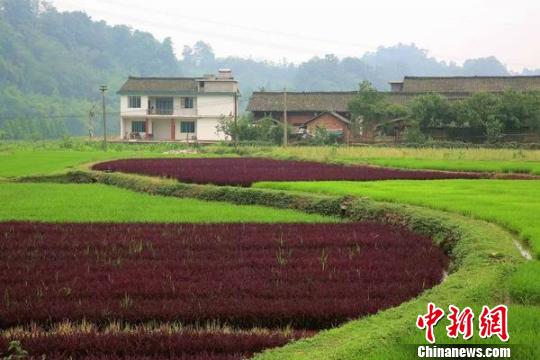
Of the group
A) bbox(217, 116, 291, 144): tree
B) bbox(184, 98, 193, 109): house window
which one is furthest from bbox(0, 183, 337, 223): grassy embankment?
bbox(184, 98, 193, 109): house window

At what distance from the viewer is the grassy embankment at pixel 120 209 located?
13.0 metres

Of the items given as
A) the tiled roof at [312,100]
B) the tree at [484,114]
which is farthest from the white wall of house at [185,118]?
the tree at [484,114]

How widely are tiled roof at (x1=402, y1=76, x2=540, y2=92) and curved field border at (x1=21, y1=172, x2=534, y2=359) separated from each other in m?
36.7

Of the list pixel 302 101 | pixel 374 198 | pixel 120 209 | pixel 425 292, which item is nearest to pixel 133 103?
pixel 302 101

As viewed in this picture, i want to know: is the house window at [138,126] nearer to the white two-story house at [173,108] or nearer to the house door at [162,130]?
the white two-story house at [173,108]

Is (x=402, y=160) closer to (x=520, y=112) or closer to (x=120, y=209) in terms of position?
(x=520, y=112)

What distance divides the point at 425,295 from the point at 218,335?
7.08 ft

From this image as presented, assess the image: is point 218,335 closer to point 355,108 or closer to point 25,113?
point 355,108

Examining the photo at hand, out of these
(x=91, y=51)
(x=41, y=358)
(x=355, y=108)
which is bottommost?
(x=41, y=358)

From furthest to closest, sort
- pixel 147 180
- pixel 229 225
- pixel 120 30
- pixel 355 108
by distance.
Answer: pixel 120 30
pixel 355 108
pixel 147 180
pixel 229 225

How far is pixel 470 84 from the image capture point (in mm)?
50438

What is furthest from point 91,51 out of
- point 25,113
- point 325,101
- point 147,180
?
point 147,180

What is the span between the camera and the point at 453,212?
1191 cm

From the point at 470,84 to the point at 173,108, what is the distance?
22431 millimetres
